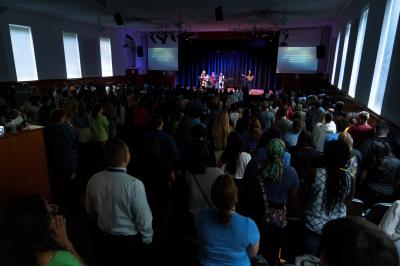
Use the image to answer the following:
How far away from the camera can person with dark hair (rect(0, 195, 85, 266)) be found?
100 cm

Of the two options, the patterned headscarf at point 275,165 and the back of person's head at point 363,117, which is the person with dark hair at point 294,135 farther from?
the patterned headscarf at point 275,165

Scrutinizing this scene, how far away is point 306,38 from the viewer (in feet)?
45.7

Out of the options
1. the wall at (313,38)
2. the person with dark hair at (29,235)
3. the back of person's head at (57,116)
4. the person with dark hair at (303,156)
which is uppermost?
the wall at (313,38)

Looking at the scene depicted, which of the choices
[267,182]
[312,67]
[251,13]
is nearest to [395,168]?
[267,182]

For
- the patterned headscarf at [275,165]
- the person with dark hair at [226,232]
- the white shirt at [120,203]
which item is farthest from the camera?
the patterned headscarf at [275,165]

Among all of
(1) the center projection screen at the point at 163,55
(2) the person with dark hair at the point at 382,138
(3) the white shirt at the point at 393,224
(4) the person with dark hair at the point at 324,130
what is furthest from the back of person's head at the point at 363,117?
(1) the center projection screen at the point at 163,55

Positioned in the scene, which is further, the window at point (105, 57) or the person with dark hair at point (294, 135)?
the window at point (105, 57)

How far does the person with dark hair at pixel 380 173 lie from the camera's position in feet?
8.45

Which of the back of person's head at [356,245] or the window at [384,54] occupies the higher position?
the window at [384,54]

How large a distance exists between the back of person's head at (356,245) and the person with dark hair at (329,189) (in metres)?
1.11

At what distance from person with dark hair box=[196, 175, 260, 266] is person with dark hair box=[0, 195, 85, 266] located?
2.40ft

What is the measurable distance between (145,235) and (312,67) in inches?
568

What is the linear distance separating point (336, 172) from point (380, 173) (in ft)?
4.06

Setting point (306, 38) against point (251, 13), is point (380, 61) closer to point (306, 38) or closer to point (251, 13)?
point (251, 13)
